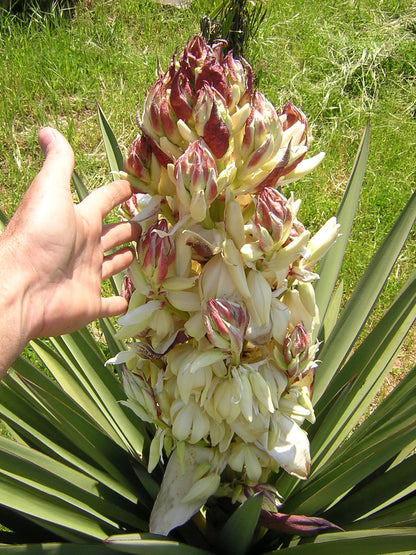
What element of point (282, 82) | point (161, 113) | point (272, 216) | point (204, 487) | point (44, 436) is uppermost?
point (161, 113)

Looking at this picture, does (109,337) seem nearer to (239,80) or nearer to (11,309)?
(11,309)

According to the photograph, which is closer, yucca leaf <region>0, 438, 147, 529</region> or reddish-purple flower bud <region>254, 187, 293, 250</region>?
reddish-purple flower bud <region>254, 187, 293, 250</region>

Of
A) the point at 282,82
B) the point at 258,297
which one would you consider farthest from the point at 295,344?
the point at 282,82

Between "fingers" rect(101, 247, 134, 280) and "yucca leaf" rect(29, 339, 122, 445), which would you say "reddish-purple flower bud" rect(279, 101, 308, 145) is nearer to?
"fingers" rect(101, 247, 134, 280)

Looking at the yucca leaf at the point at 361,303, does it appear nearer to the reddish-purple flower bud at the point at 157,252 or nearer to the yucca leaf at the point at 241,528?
the yucca leaf at the point at 241,528

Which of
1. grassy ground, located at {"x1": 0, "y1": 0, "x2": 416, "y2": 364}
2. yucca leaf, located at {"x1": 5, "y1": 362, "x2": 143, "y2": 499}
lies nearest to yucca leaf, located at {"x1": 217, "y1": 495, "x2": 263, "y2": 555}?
yucca leaf, located at {"x1": 5, "y1": 362, "x2": 143, "y2": 499}

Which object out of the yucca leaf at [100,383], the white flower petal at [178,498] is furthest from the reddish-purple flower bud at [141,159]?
the yucca leaf at [100,383]

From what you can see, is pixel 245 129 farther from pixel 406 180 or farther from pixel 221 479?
pixel 406 180
